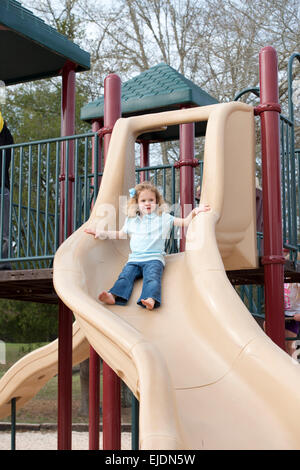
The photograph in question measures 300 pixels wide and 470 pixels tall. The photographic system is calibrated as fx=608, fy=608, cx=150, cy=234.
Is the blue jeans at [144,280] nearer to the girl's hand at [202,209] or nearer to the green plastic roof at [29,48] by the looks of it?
the girl's hand at [202,209]

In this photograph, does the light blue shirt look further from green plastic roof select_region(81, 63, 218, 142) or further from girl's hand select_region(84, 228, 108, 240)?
green plastic roof select_region(81, 63, 218, 142)

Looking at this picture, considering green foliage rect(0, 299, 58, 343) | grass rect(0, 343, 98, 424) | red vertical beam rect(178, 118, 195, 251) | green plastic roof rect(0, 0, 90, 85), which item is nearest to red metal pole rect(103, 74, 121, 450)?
red vertical beam rect(178, 118, 195, 251)

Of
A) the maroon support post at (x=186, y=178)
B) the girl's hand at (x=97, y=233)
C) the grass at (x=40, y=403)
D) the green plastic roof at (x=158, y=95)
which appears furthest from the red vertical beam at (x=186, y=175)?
the grass at (x=40, y=403)

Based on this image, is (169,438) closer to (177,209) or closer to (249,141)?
(249,141)

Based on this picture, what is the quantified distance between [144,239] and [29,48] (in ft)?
9.87

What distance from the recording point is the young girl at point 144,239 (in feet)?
14.1

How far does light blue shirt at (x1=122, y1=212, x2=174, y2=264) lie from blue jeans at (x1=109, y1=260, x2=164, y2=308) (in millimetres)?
74

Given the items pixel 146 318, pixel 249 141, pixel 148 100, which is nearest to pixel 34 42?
pixel 148 100

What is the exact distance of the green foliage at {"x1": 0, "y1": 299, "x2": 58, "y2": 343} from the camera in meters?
14.9

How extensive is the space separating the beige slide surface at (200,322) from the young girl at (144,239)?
9 centimetres

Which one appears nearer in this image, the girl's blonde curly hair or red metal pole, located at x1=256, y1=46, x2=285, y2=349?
the girl's blonde curly hair

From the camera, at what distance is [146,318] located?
4020 mm

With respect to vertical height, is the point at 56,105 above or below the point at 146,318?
above

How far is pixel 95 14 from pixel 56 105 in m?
3.56
